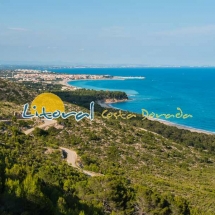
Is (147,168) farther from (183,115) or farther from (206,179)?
(183,115)

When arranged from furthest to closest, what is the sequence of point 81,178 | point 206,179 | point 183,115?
point 183,115 < point 206,179 < point 81,178

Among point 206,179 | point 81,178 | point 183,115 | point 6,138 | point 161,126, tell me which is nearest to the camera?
point 81,178

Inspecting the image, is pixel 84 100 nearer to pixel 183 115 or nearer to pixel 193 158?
pixel 183 115

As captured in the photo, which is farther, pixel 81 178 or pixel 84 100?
pixel 84 100

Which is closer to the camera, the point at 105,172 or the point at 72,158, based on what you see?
the point at 105,172

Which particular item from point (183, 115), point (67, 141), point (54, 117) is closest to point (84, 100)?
point (183, 115)

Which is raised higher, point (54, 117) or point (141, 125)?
point (54, 117)

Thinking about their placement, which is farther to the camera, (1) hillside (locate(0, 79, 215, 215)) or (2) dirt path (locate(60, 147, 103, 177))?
(2) dirt path (locate(60, 147, 103, 177))

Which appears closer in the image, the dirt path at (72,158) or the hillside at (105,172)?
the hillside at (105,172)
